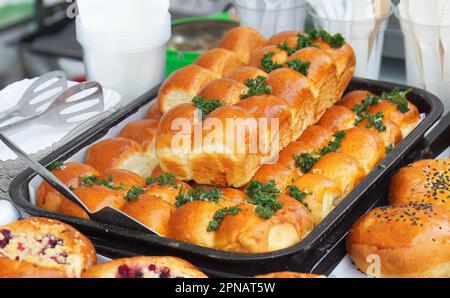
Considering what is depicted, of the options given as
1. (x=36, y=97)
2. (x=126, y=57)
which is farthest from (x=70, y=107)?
(x=126, y=57)

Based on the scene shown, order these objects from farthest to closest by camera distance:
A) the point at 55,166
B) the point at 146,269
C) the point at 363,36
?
the point at 363,36, the point at 55,166, the point at 146,269

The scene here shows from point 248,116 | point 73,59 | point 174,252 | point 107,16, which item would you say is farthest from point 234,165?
point 73,59

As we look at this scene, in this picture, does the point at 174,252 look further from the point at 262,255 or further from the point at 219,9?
the point at 219,9

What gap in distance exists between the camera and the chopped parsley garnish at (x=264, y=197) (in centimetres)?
175

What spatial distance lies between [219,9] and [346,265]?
3.75 metres

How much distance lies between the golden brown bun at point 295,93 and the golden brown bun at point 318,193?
25 centimetres

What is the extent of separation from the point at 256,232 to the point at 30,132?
3.47ft

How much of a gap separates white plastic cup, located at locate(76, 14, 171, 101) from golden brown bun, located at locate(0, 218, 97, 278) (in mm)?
1062

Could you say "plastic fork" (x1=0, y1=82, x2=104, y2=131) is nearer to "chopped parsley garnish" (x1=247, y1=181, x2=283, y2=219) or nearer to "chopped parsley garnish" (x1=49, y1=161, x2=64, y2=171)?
"chopped parsley garnish" (x1=49, y1=161, x2=64, y2=171)

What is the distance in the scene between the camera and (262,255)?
1.64 m

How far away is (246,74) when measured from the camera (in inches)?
88.8

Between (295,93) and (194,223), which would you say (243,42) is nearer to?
(295,93)

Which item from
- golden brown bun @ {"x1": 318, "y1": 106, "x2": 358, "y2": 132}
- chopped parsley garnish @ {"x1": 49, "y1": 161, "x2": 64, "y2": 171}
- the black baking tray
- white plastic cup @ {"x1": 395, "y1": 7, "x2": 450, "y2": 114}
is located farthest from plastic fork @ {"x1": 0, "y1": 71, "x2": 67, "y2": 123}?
white plastic cup @ {"x1": 395, "y1": 7, "x2": 450, "y2": 114}

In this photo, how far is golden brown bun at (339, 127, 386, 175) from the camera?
85.2 inches
